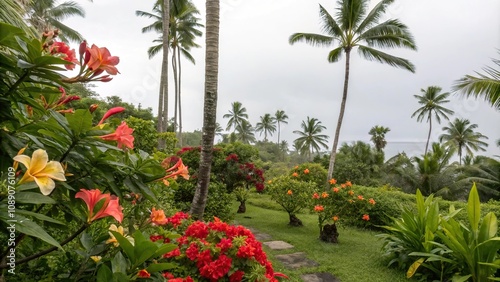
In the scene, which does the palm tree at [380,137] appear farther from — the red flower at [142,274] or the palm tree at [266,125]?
the red flower at [142,274]

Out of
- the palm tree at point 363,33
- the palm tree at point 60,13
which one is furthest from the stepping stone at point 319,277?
the palm tree at point 60,13

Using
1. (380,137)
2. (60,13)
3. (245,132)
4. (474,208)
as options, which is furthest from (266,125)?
(474,208)

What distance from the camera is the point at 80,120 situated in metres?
0.76

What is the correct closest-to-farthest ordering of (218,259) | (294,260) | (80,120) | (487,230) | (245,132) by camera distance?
(80,120), (218,259), (487,230), (294,260), (245,132)

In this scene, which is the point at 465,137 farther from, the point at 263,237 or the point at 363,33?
the point at 263,237

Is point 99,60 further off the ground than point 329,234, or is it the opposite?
point 99,60

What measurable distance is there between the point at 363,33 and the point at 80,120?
11.7m

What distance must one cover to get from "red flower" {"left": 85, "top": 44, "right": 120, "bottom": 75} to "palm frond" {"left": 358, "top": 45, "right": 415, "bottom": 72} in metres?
11.3

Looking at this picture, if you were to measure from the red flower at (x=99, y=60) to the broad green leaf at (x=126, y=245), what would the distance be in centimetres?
44

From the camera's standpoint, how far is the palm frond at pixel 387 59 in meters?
10.7

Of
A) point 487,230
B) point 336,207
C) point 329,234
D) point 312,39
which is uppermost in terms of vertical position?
point 312,39

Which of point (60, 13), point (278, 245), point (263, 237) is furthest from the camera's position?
point (60, 13)

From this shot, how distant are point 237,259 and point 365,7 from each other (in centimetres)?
1130

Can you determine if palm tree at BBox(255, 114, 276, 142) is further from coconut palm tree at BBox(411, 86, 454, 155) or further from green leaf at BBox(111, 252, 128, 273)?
green leaf at BBox(111, 252, 128, 273)
